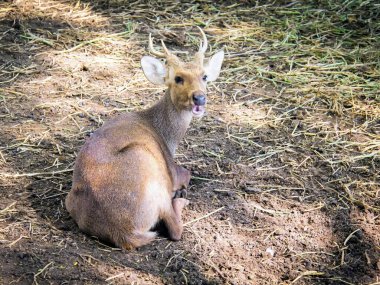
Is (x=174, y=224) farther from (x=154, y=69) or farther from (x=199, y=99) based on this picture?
(x=154, y=69)

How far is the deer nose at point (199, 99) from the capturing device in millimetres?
5480

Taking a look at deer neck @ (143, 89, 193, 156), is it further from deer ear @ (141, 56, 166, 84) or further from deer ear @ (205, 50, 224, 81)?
deer ear @ (205, 50, 224, 81)

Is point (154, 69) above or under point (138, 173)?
above

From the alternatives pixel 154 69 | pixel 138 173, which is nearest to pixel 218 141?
pixel 154 69

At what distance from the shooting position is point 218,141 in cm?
655

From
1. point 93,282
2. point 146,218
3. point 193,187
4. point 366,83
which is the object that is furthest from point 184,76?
point 366,83

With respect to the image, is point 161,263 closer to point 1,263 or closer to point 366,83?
point 1,263

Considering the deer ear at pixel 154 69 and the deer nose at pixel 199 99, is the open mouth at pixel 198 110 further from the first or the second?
the deer ear at pixel 154 69

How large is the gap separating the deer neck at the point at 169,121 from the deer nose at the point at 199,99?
345 millimetres

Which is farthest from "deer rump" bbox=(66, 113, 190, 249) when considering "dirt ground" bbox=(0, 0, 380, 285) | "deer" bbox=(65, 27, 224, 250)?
"dirt ground" bbox=(0, 0, 380, 285)

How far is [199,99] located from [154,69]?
566 mm

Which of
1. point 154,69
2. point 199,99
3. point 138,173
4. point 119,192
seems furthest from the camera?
point 154,69

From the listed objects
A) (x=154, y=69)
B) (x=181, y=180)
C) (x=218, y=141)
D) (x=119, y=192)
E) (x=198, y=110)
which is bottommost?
(x=218, y=141)

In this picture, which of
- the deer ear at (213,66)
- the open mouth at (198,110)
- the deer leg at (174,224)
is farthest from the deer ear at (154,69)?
the deer leg at (174,224)
